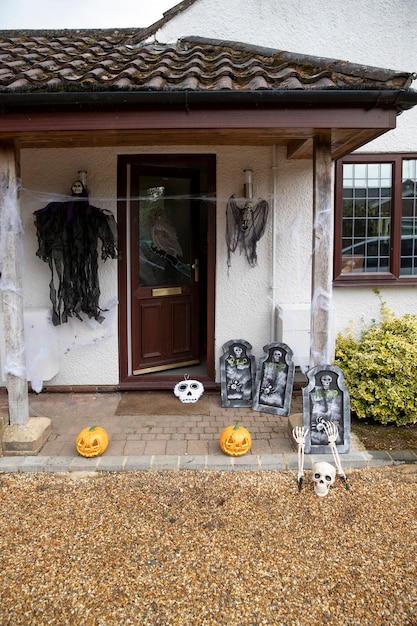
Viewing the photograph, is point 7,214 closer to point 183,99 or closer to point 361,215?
point 183,99

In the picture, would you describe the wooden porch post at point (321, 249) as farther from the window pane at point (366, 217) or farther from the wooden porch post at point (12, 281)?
Result: the wooden porch post at point (12, 281)

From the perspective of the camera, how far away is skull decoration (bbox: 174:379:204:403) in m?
5.42

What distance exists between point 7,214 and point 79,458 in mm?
2206

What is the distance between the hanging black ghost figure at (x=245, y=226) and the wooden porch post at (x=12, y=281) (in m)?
2.37

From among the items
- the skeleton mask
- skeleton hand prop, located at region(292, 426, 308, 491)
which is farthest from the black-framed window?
the skeleton mask

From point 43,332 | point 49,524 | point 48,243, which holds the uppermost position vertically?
point 48,243

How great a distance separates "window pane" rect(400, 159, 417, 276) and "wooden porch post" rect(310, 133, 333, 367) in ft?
7.29

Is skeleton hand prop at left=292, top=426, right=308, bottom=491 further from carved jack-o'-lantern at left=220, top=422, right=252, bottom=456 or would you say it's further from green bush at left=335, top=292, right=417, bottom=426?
green bush at left=335, top=292, right=417, bottom=426

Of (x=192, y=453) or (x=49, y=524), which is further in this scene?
(x=192, y=453)

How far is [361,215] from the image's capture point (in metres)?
5.96

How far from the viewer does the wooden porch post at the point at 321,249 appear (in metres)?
4.16

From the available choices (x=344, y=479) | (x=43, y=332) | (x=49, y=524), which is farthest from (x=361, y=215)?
(x=49, y=524)

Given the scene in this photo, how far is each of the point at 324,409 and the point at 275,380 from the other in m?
1.00

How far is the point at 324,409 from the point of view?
13.7ft
